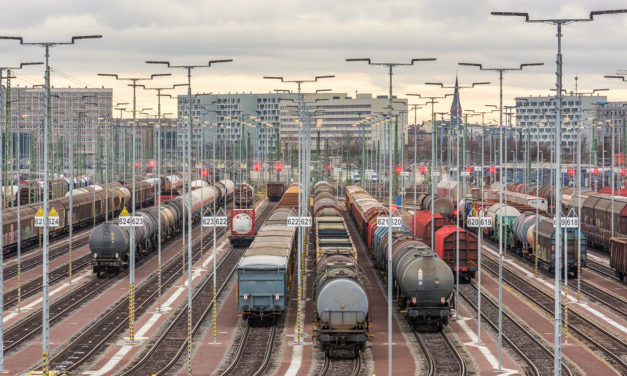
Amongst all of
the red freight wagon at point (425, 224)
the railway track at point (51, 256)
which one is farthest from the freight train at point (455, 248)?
the railway track at point (51, 256)

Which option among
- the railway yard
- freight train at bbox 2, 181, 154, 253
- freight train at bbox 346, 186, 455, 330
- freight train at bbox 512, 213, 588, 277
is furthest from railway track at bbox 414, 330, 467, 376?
freight train at bbox 2, 181, 154, 253

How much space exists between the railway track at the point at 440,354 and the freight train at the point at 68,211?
120ft

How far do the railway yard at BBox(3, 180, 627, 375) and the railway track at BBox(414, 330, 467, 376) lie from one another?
0.30 ft

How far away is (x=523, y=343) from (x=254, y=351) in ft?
40.3

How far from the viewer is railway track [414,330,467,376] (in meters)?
31.9

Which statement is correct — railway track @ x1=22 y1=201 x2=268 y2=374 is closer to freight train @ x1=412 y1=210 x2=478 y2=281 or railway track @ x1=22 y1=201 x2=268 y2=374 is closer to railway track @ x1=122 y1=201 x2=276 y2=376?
railway track @ x1=122 y1=201 x2=276 y2=376

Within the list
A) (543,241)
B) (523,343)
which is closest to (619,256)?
(543,241)

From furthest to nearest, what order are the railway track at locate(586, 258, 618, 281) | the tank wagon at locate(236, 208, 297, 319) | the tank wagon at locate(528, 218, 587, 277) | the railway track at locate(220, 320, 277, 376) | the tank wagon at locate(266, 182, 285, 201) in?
the tank wagon at locate(266, 182, 285, 201)
the railway track at locate(586, 258, 618, 281)
the tank wagon at locate(528, 218, 587, 277)
the tank wagon at locate(236, 208, 297, 319)
the railway track at locate(220, 320, 277, 376)

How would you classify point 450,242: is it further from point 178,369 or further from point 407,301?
point 178,369

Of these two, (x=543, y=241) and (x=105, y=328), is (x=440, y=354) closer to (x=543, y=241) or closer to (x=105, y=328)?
(x=105, y=328)

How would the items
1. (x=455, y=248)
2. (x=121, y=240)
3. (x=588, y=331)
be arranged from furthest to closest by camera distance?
(x=121, y=240) < (x=455, y=248) < (x=588, y=331)

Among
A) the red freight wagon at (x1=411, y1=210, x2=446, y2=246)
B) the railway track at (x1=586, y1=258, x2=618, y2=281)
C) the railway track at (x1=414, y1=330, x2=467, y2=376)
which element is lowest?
the railway track at (x1=414, y1=330, x2=467, y2=376)

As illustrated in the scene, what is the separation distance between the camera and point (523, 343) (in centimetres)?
3691

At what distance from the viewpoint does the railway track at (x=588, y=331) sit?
113ft
